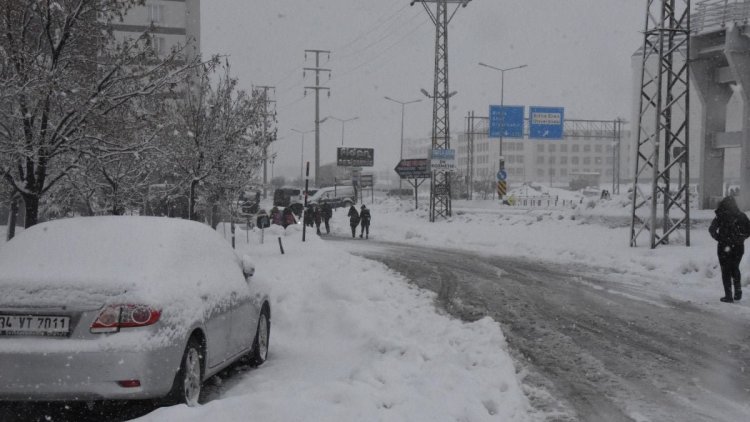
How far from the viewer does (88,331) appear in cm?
449

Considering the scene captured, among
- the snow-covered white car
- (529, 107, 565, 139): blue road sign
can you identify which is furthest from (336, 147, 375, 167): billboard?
the snow-covered white car

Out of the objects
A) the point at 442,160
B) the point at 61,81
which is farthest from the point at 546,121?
the point at 61,81

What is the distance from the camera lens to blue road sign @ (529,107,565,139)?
47344 millimetres

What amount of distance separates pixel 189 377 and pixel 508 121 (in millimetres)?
43057

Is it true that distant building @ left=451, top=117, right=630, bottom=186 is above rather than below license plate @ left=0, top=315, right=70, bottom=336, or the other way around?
above

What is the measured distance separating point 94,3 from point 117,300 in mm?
5724

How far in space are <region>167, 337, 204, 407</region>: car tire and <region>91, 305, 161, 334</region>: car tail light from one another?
19.4 inches

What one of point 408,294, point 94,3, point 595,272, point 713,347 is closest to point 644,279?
point 595,272

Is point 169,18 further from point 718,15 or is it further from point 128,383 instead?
point 128,383

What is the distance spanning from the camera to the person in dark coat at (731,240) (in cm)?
1095

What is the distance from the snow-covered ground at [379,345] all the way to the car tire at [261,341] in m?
0.13

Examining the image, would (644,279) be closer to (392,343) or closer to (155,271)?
(392,343)

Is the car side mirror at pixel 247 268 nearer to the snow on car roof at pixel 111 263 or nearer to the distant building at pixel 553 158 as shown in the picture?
the snow on car roof at pixel 111 263

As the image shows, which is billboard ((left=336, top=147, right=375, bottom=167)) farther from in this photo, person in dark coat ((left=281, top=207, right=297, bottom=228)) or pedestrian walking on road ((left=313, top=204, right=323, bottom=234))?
person in dark coat ((left=281, top=207, right=297, bottom=228))
